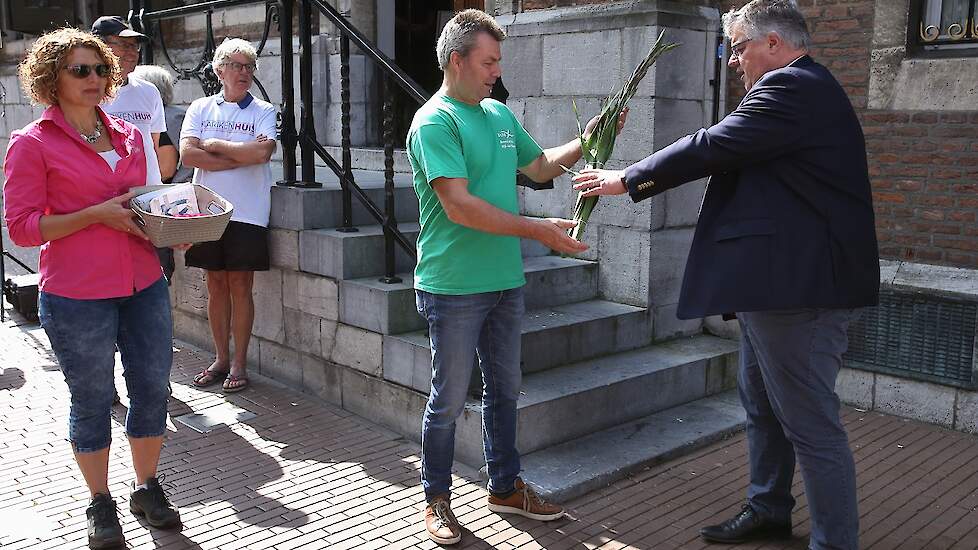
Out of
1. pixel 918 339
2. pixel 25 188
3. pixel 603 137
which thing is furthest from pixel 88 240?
pixel 918 339

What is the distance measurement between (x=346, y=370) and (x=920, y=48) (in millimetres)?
3829

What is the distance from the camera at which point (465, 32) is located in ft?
11.4

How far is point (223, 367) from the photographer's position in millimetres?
5879

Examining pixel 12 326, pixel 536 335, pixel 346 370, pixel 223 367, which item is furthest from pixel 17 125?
pixel 536 335

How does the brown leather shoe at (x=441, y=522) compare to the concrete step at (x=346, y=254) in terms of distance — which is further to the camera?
the concrete step at (x=346, y=254)

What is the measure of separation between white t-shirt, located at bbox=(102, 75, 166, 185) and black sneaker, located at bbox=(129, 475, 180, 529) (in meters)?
2.20

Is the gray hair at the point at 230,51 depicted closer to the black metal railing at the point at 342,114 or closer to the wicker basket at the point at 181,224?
the black metal railing at the point at 342,114

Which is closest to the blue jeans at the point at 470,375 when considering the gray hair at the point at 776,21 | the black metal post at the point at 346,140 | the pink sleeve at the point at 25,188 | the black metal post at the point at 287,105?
the gray hair at the point at 776,21

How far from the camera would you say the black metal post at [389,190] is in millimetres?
5090

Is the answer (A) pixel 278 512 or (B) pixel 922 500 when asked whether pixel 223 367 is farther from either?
(B) pixel 922 500

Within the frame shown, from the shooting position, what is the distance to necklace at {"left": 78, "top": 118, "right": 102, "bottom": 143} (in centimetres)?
361

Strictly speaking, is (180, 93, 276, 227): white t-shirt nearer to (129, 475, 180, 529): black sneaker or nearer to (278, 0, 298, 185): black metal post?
(278, 0, 298, 185): black metal post

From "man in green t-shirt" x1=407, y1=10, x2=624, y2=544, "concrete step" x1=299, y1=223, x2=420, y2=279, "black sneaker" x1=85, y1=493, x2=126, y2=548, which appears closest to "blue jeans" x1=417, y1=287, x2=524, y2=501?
"man in green t-shirt" x1=407, y1=10, x2=624, y2=544

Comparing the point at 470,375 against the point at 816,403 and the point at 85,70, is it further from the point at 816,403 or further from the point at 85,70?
the point at 85,70
